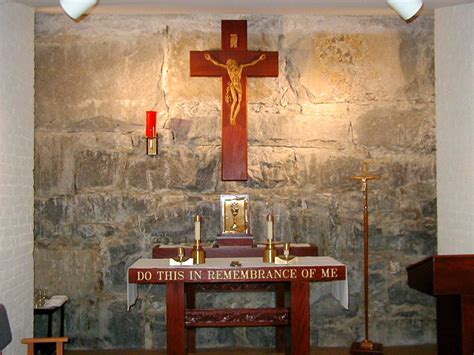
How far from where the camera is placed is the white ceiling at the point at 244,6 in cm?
519

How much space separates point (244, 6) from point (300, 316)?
285 cm

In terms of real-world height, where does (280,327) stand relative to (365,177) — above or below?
below

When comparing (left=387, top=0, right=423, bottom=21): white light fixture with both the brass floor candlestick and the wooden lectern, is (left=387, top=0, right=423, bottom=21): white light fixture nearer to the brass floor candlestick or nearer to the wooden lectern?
the brass floor candlestick

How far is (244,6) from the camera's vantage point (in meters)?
5.40

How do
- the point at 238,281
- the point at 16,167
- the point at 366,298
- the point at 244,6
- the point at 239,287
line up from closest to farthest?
the point at 238,281, the point at 16,167, the point at 366,298, the point at 244,6, the point at 239,287

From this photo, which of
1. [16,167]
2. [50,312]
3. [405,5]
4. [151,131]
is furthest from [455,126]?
[50,312]

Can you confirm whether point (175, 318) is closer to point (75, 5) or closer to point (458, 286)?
point (458, 286)

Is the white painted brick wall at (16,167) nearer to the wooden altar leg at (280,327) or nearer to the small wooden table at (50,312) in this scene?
the small wooden table at (50,312)

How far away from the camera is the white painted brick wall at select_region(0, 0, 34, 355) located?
4637 millimetres

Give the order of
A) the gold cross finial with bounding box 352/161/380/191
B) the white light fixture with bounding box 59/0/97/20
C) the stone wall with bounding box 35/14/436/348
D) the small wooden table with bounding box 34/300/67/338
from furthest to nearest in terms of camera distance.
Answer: the stone wall with bounding box 35/14/436/348
the gold cross finial with bounding box 352/161/380/191
the small wooden table with bounding box 34/300/67/338
the white light fixture with bounding box 59/0/97/20

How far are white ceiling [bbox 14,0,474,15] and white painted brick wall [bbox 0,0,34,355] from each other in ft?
1.19

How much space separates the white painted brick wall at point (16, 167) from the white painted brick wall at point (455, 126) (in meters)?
3.81

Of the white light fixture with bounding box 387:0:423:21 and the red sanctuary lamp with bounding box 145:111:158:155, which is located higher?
the white light fixture with bounding box 387:0:423:21

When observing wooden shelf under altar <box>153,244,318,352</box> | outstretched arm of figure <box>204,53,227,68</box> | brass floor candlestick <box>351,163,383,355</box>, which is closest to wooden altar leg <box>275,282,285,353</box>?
wooden shelf under altar <box>153,244,318,352</box>
